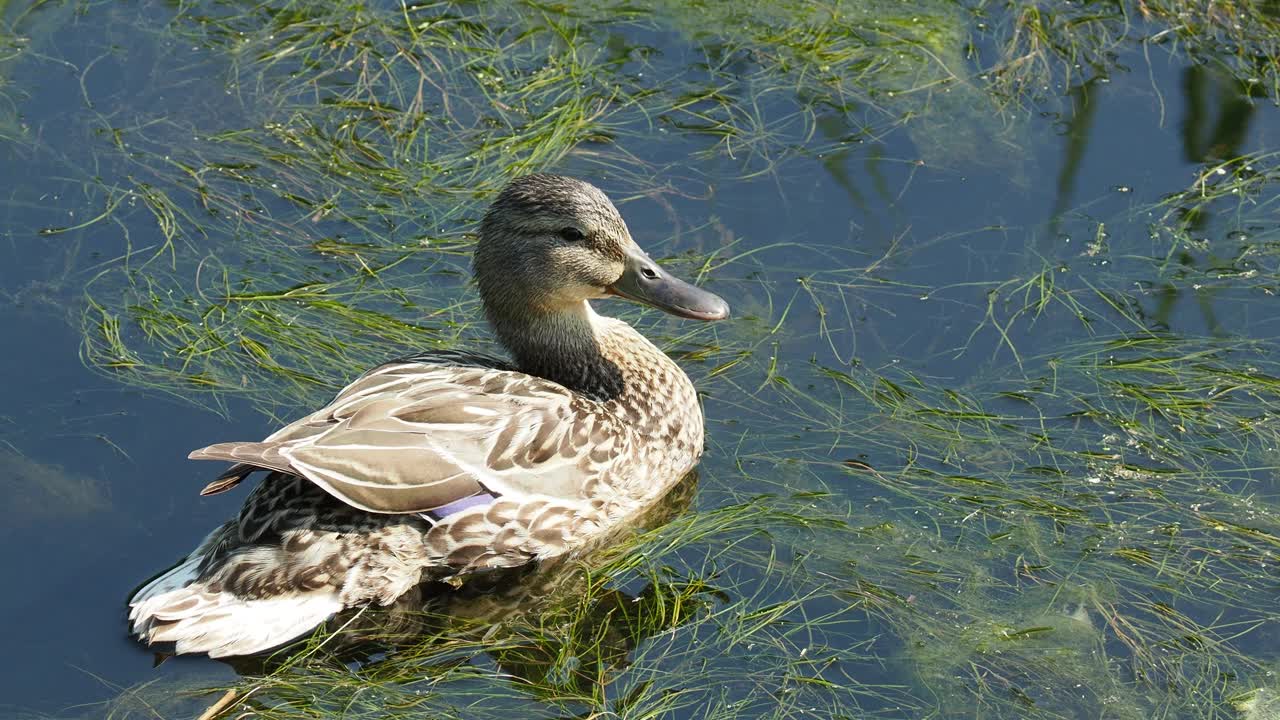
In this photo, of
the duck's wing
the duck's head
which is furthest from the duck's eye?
the duck's wing

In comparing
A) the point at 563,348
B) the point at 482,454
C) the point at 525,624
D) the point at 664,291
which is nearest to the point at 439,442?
the point at 482,454

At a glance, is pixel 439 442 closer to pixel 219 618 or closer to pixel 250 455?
pixel 250 455

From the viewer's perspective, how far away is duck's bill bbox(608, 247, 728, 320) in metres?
6.48

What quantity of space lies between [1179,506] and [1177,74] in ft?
10.3

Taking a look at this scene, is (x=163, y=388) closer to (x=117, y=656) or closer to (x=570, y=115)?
(x=117, y=656)

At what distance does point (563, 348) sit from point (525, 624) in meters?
1.24

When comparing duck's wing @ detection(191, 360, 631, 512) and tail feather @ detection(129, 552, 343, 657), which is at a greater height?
duck's wing @ detection(191, 360, 631, 512)

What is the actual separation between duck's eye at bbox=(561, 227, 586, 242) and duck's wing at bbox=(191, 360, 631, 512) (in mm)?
575

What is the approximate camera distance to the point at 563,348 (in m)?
6.70

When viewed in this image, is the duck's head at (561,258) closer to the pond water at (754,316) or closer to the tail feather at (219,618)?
the pond water at (754,316)

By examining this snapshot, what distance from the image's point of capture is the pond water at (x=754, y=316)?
19.1ft

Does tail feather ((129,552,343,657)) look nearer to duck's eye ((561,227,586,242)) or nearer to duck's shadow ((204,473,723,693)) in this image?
duck's shadow ((204,473,723,693))

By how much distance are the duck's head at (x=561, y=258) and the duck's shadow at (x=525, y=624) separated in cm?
107

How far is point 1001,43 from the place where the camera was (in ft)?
28.9
